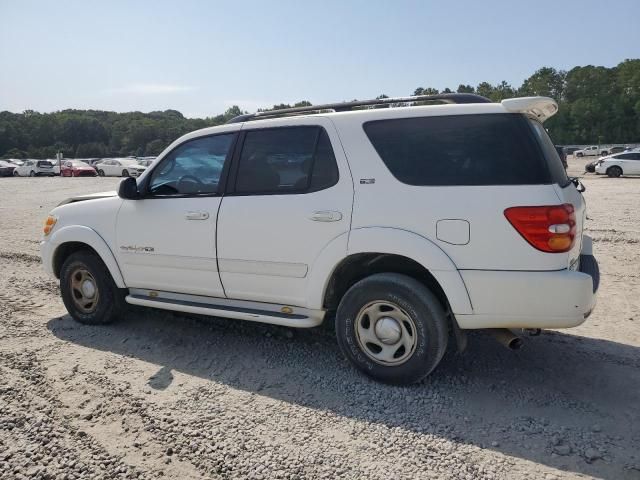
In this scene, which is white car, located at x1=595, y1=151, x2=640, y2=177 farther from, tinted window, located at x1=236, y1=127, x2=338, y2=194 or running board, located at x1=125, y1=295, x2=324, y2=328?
running board, located at x1=125, y1=295, x2=324, y2=328

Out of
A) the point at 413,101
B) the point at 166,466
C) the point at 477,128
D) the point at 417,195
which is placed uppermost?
the point at 413,101

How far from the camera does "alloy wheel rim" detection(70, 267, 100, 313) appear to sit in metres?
5.15

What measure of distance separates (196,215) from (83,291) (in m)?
1.74

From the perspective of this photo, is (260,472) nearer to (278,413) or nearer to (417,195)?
(278,413)

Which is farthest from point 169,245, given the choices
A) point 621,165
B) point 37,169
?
point 37,169

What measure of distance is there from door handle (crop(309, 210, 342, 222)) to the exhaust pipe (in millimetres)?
1410

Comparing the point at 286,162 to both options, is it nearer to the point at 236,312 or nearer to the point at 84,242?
the point at 236,312

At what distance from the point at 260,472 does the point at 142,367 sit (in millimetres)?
1836

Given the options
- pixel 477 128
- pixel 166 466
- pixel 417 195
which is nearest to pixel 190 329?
pixel 166 466

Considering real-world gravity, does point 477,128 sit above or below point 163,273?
above

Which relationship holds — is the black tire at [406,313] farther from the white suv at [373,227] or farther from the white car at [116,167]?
the white car at [116,167]

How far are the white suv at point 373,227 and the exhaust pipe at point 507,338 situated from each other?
0.05 ft

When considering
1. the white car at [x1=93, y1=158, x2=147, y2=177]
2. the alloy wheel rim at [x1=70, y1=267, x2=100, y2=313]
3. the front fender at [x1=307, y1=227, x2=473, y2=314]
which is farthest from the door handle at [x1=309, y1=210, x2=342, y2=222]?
the white car at [x1=93, y1=158, x2=147, y2=177]

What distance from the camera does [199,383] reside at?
3922 millimetres
